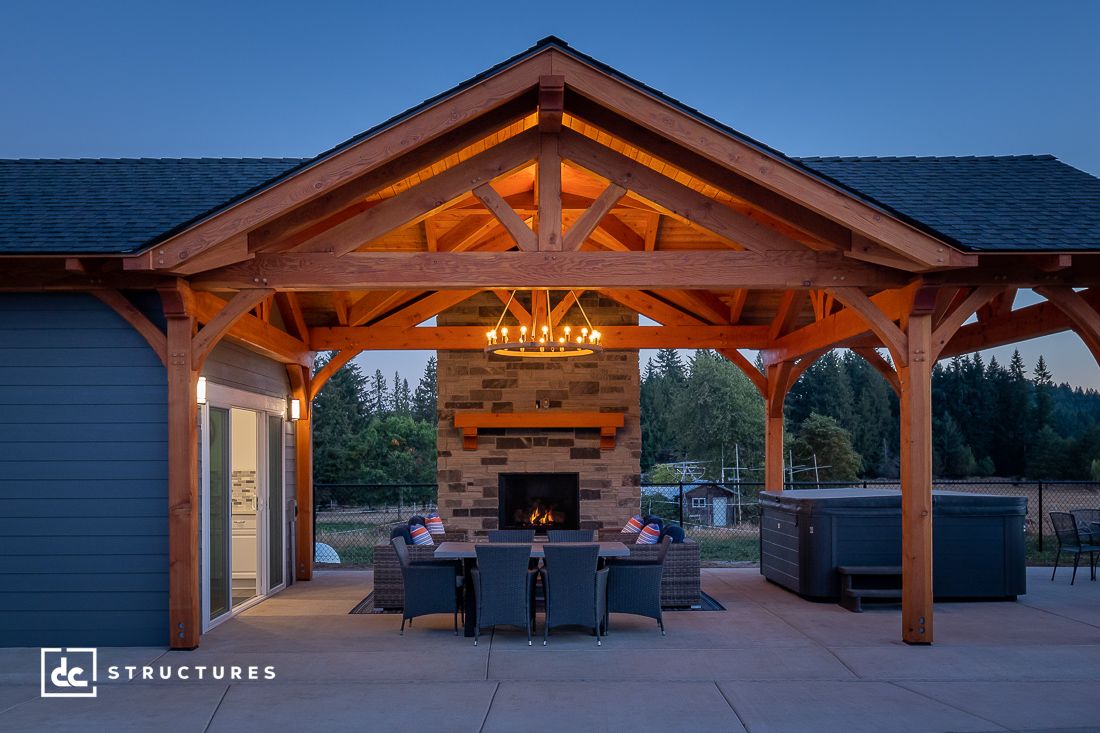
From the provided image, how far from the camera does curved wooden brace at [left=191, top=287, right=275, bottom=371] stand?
725 centimetres

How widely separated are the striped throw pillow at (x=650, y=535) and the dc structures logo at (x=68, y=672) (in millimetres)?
4591

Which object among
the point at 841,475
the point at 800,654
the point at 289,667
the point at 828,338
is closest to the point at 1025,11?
the point at 841,475

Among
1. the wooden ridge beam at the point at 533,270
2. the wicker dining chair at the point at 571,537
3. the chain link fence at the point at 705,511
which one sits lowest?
the chain link fence at the point at 705,511

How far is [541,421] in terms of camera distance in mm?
12523

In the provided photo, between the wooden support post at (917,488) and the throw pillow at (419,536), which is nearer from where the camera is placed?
the wooden support post at (917,488)

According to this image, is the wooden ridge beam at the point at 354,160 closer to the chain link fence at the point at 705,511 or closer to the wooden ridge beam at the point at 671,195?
the wooden ridge beam at the point at 671,195

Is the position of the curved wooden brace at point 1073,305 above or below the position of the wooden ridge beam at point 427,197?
below

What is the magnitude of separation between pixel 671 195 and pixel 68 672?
5528 millimetres

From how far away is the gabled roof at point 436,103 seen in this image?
685 cm

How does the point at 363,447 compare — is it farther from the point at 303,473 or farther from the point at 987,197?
the point at 987,197

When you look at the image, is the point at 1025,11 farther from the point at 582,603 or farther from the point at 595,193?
the point at 582,603

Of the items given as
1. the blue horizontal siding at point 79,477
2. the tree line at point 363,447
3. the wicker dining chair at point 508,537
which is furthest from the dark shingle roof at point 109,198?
the tree line at point 363,447

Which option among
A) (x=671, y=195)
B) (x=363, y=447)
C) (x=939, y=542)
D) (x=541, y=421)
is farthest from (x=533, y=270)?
(x=363, y=447)

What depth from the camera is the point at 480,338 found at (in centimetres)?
1197
